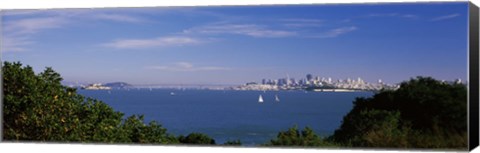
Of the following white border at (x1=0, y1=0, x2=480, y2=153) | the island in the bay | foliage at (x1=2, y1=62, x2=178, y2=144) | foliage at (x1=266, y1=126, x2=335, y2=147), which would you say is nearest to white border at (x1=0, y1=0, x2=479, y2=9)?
white border at (x1=0, y1=0, x2=480, y2=153)

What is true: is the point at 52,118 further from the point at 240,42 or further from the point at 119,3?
the point at 240,42

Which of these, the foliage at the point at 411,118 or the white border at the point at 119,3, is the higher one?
the white border at the point at 119,3

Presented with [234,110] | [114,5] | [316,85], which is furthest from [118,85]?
[316,85]

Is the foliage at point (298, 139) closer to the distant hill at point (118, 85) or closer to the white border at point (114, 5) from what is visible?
the white border at point (114, 5)

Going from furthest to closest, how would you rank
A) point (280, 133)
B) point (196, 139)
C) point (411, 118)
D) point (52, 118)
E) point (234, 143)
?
point (52, 118) → point (196, 139) → point (280, 133) → point (234, 143) → point (411, 118)

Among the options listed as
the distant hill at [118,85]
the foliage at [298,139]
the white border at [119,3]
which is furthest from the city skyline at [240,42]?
the foliage at [298,139]

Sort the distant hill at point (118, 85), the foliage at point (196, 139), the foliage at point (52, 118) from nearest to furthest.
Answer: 1. the foliage at point (196, 139)
2. the foliage at point (52, 118)
3. the distant hill at point (118, 85)

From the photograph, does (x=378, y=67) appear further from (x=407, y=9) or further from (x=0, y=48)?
(x=0, y=48)
